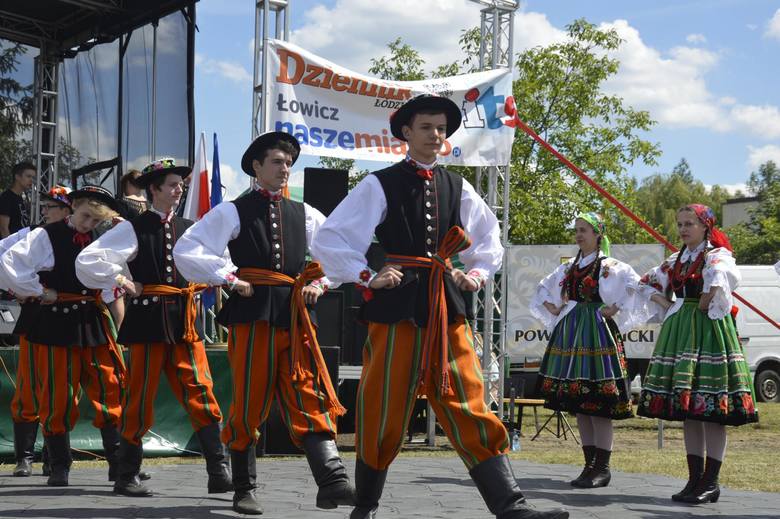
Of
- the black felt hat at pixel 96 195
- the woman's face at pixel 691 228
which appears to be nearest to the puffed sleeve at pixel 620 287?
the woman's face at pixel 691 228

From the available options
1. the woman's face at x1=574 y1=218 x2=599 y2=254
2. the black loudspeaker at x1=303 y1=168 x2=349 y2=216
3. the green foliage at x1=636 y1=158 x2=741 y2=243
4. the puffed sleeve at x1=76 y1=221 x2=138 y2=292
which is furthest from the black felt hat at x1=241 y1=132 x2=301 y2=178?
the green foliage at x1=636 y1=158 x2=741 y2=243

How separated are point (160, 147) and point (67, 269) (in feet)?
29.1

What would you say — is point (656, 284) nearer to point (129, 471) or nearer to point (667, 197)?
point (129, 471)

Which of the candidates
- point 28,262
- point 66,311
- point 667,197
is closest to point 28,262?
point 28,262

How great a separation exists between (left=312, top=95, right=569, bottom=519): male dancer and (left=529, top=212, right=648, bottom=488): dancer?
2.49 m

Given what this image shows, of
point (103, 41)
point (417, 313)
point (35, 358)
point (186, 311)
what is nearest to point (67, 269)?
point (35, 358)

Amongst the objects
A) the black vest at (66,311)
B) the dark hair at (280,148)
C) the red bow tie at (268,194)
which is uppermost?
the dark hair at (280,148)

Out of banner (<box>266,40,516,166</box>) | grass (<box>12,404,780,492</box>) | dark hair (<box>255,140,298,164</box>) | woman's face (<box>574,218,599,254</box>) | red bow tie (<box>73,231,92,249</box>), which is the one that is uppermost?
banner (<box>266,40,516,166</box>)

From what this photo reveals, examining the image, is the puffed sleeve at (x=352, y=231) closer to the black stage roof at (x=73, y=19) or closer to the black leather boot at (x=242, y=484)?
the black leather boot at (x=242, y=484)

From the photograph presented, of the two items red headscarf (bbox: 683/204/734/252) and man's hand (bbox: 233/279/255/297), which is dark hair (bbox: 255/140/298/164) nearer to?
man's hand (bbox: 233/279/255/297)

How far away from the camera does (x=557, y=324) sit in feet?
21.5

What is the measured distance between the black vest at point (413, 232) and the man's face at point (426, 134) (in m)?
0.08

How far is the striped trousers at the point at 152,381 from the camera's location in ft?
17.2

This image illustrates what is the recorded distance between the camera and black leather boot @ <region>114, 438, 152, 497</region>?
5340 millimetres
